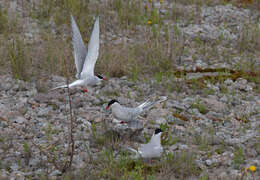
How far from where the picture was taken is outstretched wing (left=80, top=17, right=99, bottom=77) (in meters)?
5.07

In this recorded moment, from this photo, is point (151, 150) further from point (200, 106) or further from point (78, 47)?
point (78, 47)

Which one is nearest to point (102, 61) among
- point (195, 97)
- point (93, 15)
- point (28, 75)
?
point (28, 75)

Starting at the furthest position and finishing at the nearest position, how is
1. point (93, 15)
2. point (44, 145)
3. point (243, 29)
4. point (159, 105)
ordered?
point (93, 15) < point (243, 29) < point (159, 105) < point (44, 145)

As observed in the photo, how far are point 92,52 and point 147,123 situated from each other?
1215mm

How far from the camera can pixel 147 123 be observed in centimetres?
517

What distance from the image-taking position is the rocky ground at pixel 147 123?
13.4 ft

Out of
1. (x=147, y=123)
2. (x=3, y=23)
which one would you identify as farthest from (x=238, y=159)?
(x=3, y=23)

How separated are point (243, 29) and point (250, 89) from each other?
7.83 feet

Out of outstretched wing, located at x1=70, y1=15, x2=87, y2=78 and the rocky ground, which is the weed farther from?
outstretched wing, located at x1=70, y1=15, x2=87, y2=78

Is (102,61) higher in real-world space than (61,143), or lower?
higher

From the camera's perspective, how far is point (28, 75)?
20.6 feet

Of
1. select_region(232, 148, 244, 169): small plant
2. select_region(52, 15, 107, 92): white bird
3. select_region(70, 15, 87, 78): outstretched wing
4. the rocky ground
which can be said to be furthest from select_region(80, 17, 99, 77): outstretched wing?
select_region(232, 148, 244, 169): small plant

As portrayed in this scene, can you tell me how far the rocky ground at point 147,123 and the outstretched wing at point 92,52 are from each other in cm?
50

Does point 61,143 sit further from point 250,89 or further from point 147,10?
point 147,10
